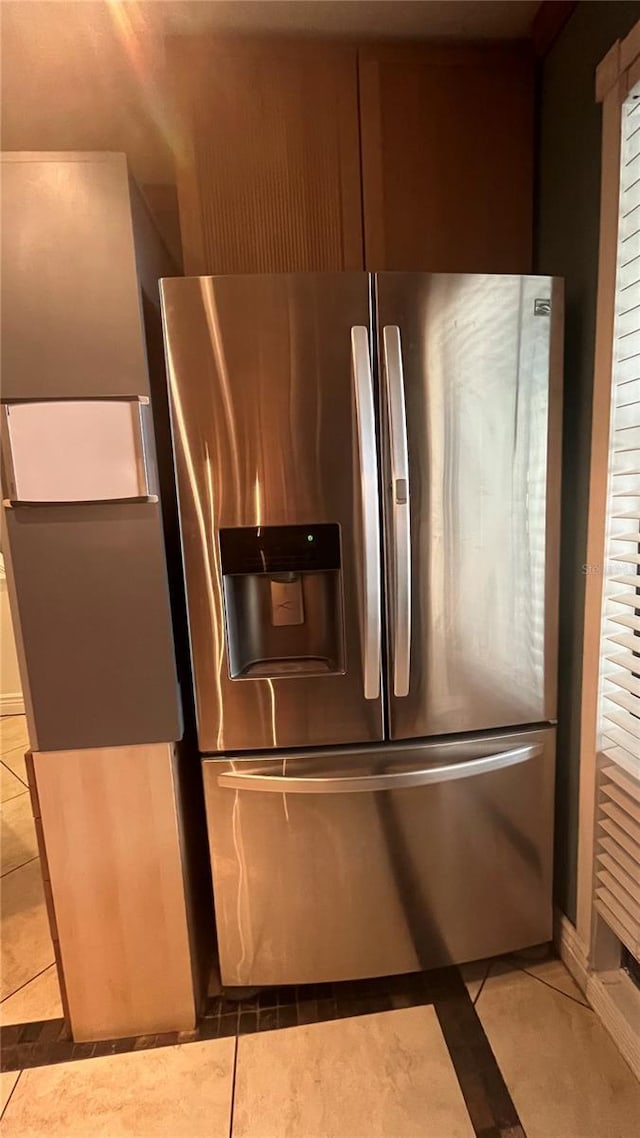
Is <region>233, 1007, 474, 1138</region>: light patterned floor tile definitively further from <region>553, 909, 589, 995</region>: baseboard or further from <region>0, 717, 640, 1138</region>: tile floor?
<region>553, 909, 589, 995</region>: baseboard

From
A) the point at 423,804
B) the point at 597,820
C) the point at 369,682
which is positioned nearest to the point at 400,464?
the point at 369,682

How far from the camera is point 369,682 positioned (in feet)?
4.51

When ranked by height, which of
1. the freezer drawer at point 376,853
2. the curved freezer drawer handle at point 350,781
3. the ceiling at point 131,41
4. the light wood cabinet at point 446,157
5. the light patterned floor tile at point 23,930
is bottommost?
the light patterned floor tile at point 23,930

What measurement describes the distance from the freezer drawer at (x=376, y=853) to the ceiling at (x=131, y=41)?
5.60ft

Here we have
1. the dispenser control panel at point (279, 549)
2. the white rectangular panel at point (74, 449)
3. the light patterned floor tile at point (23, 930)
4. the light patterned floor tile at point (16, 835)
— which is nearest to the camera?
the white rectangular panel at point (74, 449)

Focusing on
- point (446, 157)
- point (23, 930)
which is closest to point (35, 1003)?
point (23, 930)

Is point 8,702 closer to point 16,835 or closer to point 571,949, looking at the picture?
point 16,835

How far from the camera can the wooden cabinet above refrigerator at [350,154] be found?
154 cm

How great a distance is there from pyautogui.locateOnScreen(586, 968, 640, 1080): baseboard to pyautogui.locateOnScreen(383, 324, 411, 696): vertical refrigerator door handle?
0.91 m

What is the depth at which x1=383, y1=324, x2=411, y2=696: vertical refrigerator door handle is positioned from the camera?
1.26 meters

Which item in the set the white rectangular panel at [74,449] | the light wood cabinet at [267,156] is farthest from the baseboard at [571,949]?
the light wood cabinet at [267,156]

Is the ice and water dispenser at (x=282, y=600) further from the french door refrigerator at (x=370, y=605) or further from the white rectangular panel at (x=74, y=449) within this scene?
the white rectangular panel at (x=74, y=449)

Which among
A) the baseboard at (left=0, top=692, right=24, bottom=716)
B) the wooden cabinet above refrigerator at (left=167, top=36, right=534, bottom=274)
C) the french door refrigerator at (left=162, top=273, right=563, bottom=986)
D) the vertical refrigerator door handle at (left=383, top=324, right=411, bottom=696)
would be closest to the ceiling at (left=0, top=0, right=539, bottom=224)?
the wooden cabinet above refrigerator at (left=167, top=36, right=534, bottom=274)

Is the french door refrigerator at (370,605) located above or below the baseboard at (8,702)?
above
